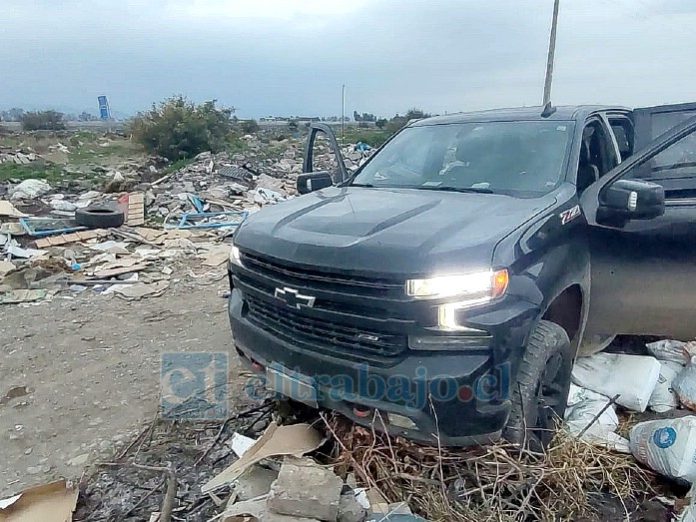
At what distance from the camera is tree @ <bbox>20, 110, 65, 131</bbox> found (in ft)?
129

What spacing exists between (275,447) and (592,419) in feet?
5.86

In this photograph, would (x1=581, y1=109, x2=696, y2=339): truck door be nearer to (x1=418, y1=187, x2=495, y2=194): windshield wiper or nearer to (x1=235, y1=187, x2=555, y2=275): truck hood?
(x1=235, y1=187, x2=555, y2=275): truck hood

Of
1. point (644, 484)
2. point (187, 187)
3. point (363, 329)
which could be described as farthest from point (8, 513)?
point (187, 187)

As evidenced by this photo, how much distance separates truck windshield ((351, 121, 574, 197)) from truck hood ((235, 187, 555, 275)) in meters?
0.21

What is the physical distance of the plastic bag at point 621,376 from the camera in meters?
3.32

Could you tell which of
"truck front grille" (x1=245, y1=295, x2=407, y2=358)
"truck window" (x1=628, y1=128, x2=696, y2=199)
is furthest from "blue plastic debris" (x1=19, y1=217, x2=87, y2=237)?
"truck window" (x1=628, y1=128, x2=696, y2=199)

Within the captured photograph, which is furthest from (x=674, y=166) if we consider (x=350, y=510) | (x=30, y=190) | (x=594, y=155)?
(x=30, y=190)

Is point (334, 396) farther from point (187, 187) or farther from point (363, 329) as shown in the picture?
point (187, 187)

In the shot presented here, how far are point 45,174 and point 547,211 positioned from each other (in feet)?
52.3

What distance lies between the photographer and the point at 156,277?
7184 mm

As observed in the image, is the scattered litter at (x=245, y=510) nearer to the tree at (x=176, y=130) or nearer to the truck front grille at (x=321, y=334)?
the truck front grille at (x=321, y=334)

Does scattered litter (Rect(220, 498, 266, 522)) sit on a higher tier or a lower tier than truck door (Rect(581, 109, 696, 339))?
lower

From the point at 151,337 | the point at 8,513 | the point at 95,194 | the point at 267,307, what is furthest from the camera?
the point at 95,194

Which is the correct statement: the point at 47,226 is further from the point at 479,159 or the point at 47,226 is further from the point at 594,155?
the point at 594,155
